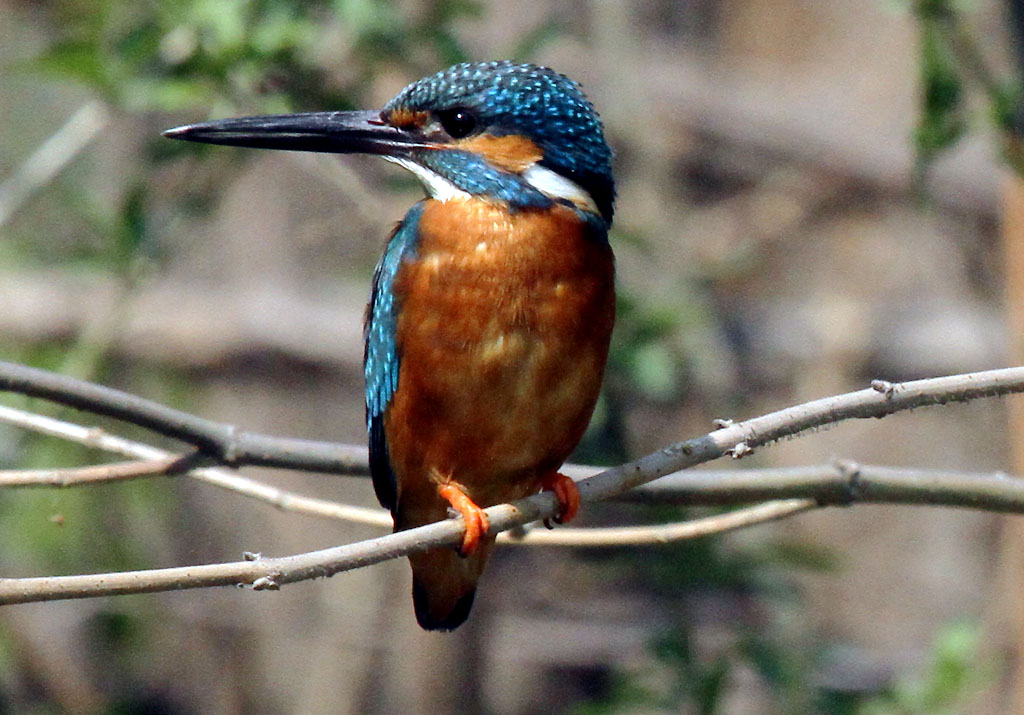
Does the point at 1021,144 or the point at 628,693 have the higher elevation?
the point at 1021,144

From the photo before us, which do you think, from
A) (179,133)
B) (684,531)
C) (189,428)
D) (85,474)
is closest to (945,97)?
(684,531)

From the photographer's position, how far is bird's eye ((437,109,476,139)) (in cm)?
218

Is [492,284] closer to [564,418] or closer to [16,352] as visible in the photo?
[564,418]

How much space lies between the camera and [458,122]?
2.18 meters

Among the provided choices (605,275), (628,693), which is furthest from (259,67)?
(628,693)

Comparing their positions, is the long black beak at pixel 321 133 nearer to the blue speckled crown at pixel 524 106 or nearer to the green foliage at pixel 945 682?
the blue speckled crown at pixel 524 106

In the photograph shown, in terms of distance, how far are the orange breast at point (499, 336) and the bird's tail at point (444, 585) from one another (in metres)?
0.25

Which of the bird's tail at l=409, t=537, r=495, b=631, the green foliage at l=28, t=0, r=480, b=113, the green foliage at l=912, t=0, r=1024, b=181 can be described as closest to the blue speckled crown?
the green foliage at l=28, t=0, r=480, b=113

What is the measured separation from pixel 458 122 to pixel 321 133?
0.23 m

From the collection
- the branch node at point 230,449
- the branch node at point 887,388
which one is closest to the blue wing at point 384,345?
the branch node at point 230,449

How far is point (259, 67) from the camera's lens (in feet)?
9.16

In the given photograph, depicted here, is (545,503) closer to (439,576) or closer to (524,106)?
(439,576)

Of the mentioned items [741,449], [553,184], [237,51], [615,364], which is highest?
[237,51]

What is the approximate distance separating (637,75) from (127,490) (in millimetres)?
2315
